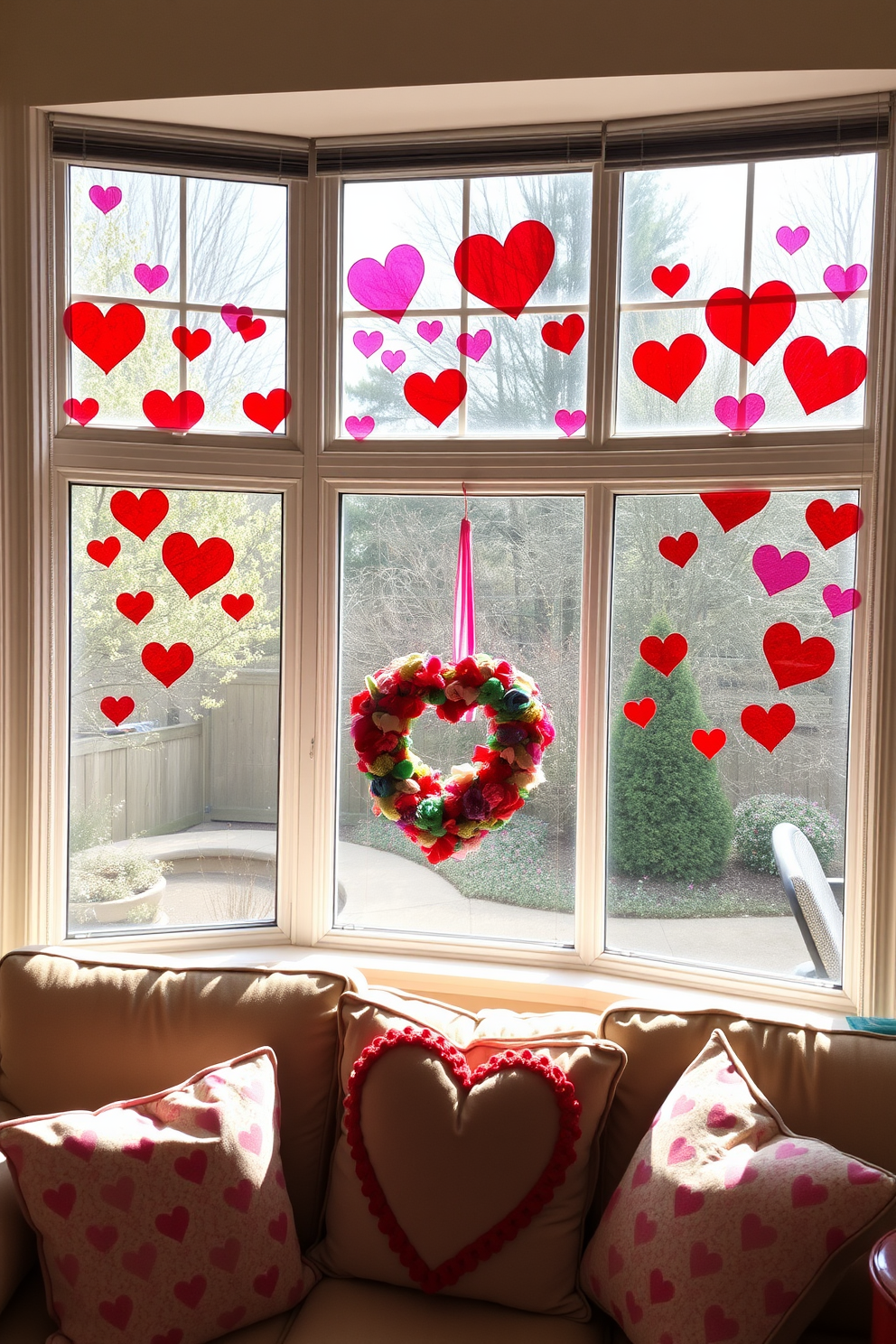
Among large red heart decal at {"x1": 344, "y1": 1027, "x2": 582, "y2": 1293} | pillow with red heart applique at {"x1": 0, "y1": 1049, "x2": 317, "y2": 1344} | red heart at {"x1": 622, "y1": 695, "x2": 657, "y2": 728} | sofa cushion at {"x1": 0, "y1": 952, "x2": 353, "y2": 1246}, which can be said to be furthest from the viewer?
red heart at {"x1": 622, "y1": 695, "x2": 657, "y2": 728}

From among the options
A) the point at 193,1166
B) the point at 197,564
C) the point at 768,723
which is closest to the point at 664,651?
the point at 768,723

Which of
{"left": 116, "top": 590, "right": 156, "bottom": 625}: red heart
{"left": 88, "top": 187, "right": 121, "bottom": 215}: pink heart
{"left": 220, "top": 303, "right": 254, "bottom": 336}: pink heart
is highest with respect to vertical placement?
{"left": 88, "top": 187, "right": 121, "bottom": 215}: pink heart

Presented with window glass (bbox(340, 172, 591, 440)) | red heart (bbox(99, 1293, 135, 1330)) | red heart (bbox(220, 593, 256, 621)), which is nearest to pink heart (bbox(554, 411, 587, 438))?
window glass (bbox(340, 172, 591, 440))

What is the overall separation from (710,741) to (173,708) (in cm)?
133

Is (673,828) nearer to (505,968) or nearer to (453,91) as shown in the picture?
(505,968)

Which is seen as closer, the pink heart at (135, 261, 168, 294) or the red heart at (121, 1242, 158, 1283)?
the red heart at (121, 1242, 158, 1283)

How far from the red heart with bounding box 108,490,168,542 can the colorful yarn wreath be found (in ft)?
2.39

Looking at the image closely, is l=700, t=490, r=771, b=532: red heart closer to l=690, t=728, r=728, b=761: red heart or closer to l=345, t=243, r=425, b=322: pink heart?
l=690, t=728, r=728, b=761: red heart

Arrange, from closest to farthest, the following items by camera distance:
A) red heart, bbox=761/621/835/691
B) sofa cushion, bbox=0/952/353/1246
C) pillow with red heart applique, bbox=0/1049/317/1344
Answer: pillow with red heart applique, bbox=0/1049/317/1344
sofa cushion, bbox=0/952/353/1246
red heart, bbox=761/621/835/691

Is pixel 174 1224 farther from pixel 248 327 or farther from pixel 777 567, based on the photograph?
pixel 248 327

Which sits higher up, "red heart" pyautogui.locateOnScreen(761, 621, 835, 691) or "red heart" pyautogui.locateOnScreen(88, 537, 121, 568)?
"red heart" pyautogui.locateOnScreen(88, 537, 121, 568)

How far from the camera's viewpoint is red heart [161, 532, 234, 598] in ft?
7.51

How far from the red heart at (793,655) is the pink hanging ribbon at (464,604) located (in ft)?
2.22

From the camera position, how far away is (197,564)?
229cm
